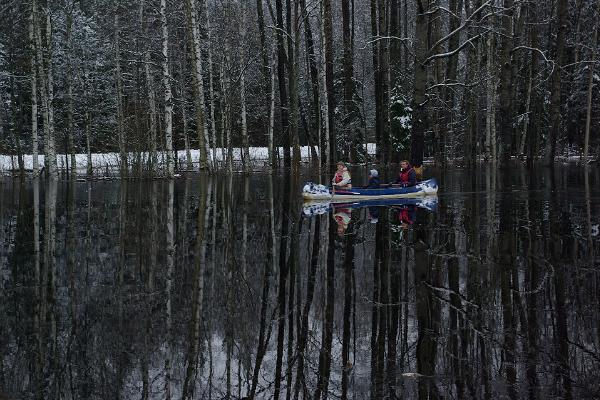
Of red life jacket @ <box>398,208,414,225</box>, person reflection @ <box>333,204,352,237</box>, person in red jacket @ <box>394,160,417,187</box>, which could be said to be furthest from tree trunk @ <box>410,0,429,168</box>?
red life jacket @ <box>398,208,414,225</box>

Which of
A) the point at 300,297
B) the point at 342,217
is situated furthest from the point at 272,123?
the point at 300,297

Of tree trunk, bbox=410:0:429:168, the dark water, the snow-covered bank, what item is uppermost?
tree trunk, bbox=410:0:429:168

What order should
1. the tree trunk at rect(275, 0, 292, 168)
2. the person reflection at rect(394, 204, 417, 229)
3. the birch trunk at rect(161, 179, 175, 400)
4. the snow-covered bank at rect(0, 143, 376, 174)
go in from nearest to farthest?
the birch trunk at rect(161, 179, 175, 400) → the person reflection at rect(394, 204, 417, 229) → the tree trunk at rect(275, 0, 292, 168) → the snow-covered bank at rect(0, 143, 376, 174)

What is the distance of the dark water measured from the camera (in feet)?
14.8

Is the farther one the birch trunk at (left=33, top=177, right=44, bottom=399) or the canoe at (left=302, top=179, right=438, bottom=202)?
the canoe at (left=302, top=179, right=438, bottom=202)

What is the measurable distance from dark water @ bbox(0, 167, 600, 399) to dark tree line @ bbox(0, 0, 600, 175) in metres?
13.2

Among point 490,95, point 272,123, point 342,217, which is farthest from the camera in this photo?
point 490,95

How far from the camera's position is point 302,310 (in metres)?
6.24

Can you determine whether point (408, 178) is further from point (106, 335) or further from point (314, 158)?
point (314, 158)

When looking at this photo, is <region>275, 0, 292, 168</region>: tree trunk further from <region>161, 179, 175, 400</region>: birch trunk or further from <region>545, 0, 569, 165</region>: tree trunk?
<region>161, 179, 175, 400</region>: birch trunk

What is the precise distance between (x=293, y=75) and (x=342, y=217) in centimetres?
1831

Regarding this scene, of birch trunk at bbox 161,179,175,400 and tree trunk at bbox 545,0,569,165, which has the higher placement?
tree trunk at bbox 545,0,569,165

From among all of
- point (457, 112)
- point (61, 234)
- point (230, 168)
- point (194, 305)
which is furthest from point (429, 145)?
point (194, 305)

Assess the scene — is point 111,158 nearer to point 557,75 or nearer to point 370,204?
point 557,75
